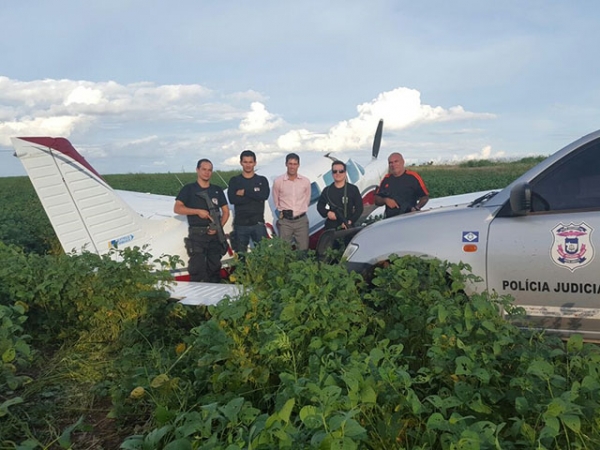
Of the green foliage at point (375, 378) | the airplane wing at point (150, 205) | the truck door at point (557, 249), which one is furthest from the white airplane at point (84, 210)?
the truck door at point (557, 249)

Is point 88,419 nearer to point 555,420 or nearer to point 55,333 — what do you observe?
point 55,333

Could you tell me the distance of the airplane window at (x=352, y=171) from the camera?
1064 cm

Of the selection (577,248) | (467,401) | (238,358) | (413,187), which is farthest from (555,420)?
(413,187)

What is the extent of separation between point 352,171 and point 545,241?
6.58 metres

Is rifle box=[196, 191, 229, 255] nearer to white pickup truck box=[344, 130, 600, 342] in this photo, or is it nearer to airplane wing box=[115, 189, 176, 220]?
airplane wing box=[115, 189, 176, 220]

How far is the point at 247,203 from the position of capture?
7746 millimetres

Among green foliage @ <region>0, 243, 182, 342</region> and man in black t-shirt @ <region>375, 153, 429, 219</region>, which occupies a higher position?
man in black t-shirt @ <region>375, 153, 429, 219</region>

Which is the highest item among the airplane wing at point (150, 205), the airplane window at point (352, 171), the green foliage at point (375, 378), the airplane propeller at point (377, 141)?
the airplane propeller at point (377, 141)

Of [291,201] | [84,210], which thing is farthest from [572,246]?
[84,210]

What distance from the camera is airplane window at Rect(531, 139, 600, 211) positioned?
4.39 m

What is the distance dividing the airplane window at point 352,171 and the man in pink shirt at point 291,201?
9.52 ft

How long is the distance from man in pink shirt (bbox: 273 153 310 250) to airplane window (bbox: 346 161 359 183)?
2.90 m

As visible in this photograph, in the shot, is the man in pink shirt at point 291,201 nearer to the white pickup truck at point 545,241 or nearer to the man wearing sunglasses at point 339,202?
the man wearing sunglasses at point 339,202

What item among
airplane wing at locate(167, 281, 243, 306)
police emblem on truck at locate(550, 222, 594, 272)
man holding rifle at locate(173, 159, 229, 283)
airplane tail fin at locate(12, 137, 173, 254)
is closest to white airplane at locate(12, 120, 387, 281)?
airplane tail fin at locate(12, 137, 173, 254)
